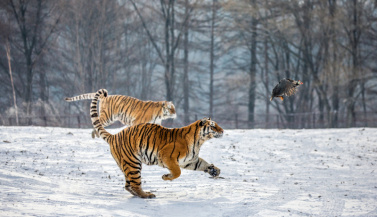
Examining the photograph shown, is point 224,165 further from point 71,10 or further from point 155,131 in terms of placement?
point 71,10

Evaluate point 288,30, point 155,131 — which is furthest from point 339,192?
point 288,30

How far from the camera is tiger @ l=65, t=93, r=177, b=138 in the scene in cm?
1304

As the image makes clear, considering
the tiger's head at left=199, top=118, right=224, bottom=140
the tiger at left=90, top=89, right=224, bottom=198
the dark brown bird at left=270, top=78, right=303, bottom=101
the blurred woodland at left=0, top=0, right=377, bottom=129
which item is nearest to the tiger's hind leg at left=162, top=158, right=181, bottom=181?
the tiger at left=90, top=89, right=224, bottom=198

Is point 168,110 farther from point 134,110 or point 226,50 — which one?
point 226,50

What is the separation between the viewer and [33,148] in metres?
13.3

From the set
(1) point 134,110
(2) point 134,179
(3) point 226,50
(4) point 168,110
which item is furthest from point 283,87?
(3) point 226,50

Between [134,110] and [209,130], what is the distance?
18.2 ft

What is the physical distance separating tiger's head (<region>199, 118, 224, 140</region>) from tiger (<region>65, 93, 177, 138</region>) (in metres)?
4.71

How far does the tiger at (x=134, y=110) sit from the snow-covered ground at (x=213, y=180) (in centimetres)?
111

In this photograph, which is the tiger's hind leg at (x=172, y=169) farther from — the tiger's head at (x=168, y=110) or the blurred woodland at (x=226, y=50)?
the blurred woodland at (x=226, y=50)

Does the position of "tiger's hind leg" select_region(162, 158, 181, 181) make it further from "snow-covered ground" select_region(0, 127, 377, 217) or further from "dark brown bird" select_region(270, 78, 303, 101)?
"dark brown bird" select_region(270, 78, 303, 101)

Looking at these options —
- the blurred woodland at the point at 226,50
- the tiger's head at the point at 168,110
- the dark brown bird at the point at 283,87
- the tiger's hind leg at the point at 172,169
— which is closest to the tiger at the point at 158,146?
the tiger's hind leg at the point at 172,169

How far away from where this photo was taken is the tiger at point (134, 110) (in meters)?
13.0

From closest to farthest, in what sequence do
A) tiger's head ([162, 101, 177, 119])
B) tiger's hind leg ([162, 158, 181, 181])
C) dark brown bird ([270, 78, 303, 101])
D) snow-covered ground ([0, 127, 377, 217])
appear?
1. tiger's hind leg ([162, 158, 181, 181])
2. snow-covered ground ([0, 127, 377, 217])
3. dark brown bird ([270, 78, 303, 101])
4. tiger's head ([162, 101, 177, 119])
